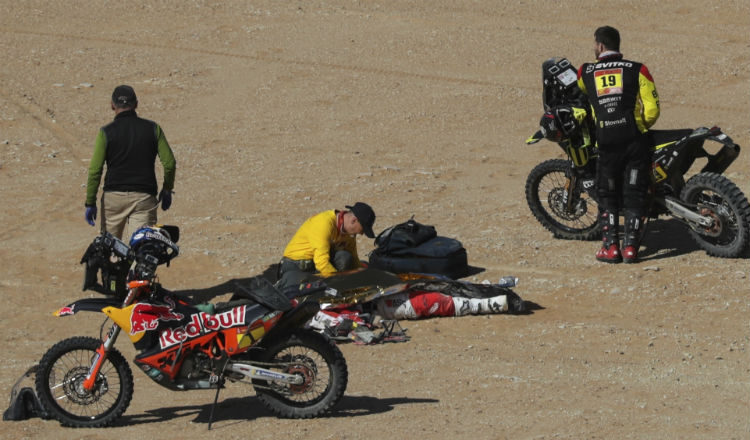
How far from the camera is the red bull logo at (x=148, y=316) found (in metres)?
8.13

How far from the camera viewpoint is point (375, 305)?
10617mm

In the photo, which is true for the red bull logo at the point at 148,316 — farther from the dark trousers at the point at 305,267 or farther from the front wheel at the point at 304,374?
the dark trousers at the point at 305,267

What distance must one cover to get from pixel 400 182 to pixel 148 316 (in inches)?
295

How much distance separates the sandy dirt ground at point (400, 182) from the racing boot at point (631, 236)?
0.17m

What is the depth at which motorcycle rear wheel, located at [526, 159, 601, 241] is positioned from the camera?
12654 mm

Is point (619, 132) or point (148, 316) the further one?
point (619, 132)

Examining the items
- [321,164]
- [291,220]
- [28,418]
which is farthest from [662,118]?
[28,418]

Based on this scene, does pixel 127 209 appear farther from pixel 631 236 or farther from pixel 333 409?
pixel 631 236

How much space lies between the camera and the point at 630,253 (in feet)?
38.4

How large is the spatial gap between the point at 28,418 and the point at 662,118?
11701 millimetres

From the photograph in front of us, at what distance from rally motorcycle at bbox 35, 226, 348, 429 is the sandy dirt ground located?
0.75 ft

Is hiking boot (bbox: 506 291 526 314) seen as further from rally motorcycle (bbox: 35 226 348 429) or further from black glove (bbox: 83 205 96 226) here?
black glove (bbox: 83 205 96 226)

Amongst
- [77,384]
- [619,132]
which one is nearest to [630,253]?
[619,132]

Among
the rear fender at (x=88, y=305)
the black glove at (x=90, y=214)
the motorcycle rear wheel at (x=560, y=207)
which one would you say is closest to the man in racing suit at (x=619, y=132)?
the motorcycle rear wheel at (x=560, y=207)
